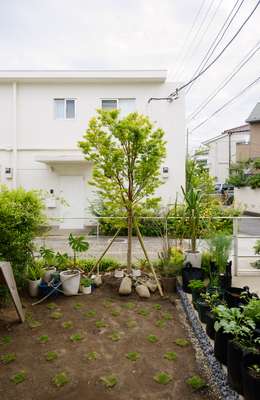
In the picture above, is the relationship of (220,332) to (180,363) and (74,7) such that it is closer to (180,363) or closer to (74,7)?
(180,363)

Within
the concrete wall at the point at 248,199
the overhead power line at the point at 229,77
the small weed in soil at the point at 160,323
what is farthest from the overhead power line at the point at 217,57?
the concrete wall at the point at 248,199

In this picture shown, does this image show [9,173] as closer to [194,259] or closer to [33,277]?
[33,277]

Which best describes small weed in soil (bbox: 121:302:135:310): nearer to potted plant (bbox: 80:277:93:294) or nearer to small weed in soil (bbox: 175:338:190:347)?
potted plant (bbox: 80:277:93:294)

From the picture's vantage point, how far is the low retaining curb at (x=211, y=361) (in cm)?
200

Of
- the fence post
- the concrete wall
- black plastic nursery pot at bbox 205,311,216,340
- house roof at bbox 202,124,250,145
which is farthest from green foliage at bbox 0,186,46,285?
house roof at bbox 202,124,250,145

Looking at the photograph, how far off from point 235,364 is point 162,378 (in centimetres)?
65

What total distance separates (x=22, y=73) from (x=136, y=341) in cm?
959

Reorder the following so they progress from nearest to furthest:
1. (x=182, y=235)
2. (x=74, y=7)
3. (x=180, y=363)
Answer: (x=180, y=363), (x=182, y=235), (x=74, y=7)

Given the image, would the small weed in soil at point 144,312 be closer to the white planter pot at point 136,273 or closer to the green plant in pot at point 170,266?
the green plant in pot at point 170,266

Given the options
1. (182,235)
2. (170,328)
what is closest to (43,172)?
(182,235)

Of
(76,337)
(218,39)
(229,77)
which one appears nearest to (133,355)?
(76,337)

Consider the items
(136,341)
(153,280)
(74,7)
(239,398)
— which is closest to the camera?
(239,398)

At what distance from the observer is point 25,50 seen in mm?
9383

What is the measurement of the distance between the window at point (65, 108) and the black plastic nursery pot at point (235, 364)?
9318mm
